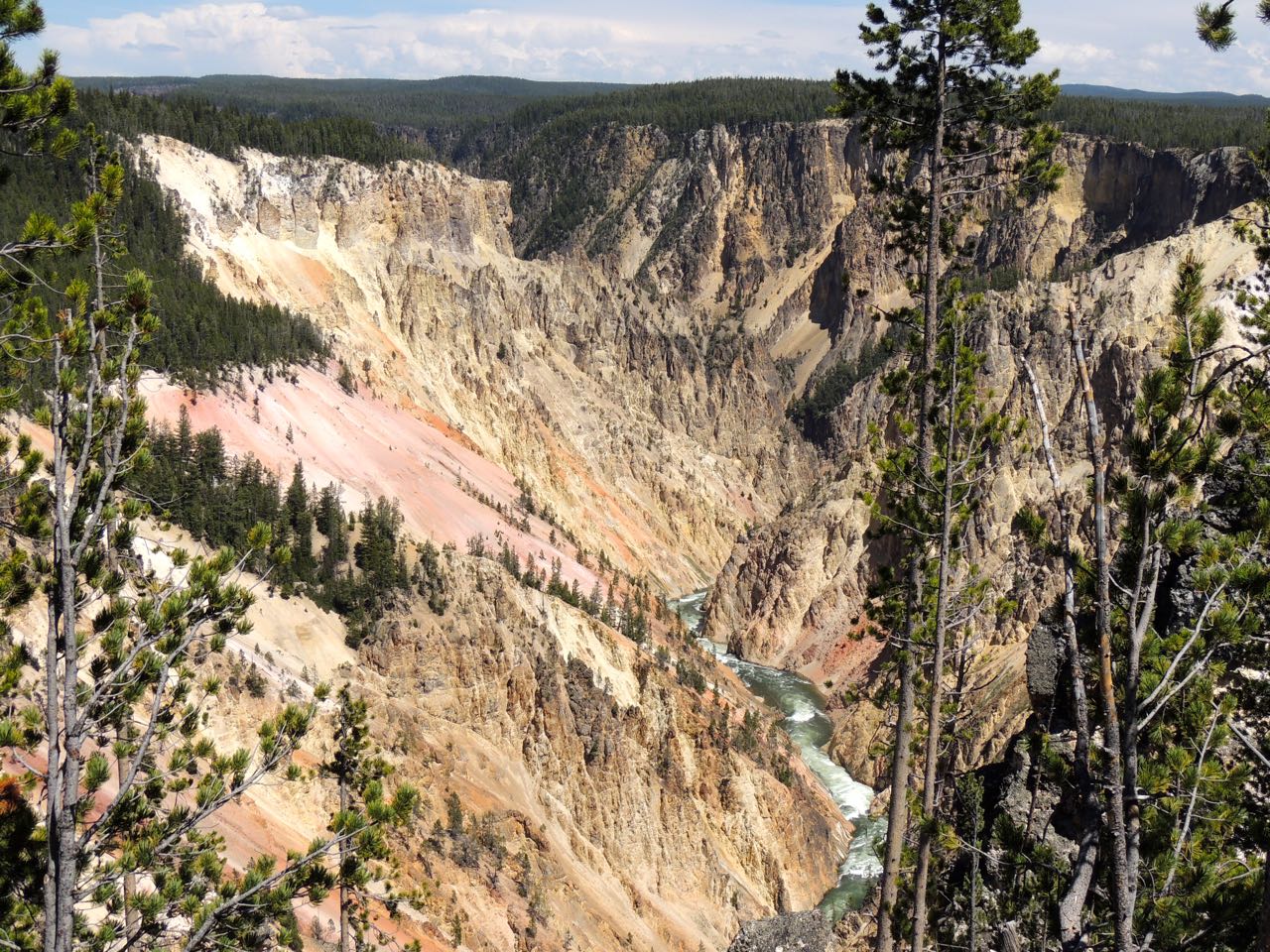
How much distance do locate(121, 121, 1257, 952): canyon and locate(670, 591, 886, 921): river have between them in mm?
992

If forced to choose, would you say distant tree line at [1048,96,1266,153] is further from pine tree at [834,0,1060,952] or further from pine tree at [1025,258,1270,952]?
pine tree at [1025,258,1270,952]

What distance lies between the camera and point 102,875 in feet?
26.2

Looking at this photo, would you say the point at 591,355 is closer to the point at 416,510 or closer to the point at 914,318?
the point at 416,510

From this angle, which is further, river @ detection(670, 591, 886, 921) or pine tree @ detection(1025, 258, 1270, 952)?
river @ detection(670, 591, 886, 921)

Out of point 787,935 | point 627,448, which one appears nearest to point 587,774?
point 787,935

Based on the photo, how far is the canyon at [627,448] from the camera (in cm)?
3078

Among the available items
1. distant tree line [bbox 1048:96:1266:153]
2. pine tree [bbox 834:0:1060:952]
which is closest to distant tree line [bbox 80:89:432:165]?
pine tree [bbox 834:0:1060:952]

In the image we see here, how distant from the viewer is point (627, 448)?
86.9m

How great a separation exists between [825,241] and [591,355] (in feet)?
144

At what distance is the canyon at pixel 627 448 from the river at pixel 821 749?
3.25 feet

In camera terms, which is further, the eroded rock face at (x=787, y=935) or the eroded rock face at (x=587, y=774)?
the eroded rock face at (x=587, y=774)

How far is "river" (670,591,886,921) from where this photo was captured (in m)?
38.1

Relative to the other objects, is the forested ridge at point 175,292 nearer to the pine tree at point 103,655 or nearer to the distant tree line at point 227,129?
the distant tree line at point 227,129

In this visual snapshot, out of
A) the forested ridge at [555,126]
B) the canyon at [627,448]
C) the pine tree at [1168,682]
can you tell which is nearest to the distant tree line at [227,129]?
the forested ridge at [555,126]
